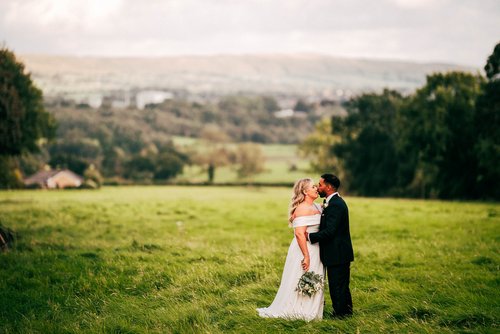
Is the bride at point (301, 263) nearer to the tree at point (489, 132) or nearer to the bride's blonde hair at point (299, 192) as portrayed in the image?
the bride's blonde hair at point (299, 192)

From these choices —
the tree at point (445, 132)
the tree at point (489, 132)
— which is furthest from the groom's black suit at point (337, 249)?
the tree at point (445, 132)

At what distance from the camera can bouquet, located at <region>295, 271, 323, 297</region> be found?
8.92m

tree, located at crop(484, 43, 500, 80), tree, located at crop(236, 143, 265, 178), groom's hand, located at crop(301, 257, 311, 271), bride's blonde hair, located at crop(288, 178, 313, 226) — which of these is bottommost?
tree, located at crop(236, 143, 265, 178)

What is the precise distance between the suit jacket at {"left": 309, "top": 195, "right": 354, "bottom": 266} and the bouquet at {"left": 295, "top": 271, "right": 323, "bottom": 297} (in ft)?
1.03

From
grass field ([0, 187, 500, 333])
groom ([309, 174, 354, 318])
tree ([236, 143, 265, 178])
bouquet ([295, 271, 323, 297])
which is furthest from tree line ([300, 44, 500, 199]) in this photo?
bouquet ([295, 271, 323, 297])

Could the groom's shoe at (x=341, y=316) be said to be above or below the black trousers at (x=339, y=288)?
below

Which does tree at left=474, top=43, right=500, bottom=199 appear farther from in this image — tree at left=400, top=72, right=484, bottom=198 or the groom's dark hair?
the groom's dark hair

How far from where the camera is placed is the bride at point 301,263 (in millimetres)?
9078

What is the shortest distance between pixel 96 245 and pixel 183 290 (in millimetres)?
6783

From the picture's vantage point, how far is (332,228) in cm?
898

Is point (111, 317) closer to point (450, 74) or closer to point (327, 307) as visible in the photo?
point (327, 307)

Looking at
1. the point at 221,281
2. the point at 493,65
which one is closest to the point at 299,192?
the point at 221,281

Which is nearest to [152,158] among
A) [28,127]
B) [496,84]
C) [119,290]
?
[28,127]

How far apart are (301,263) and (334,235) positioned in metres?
0.74
